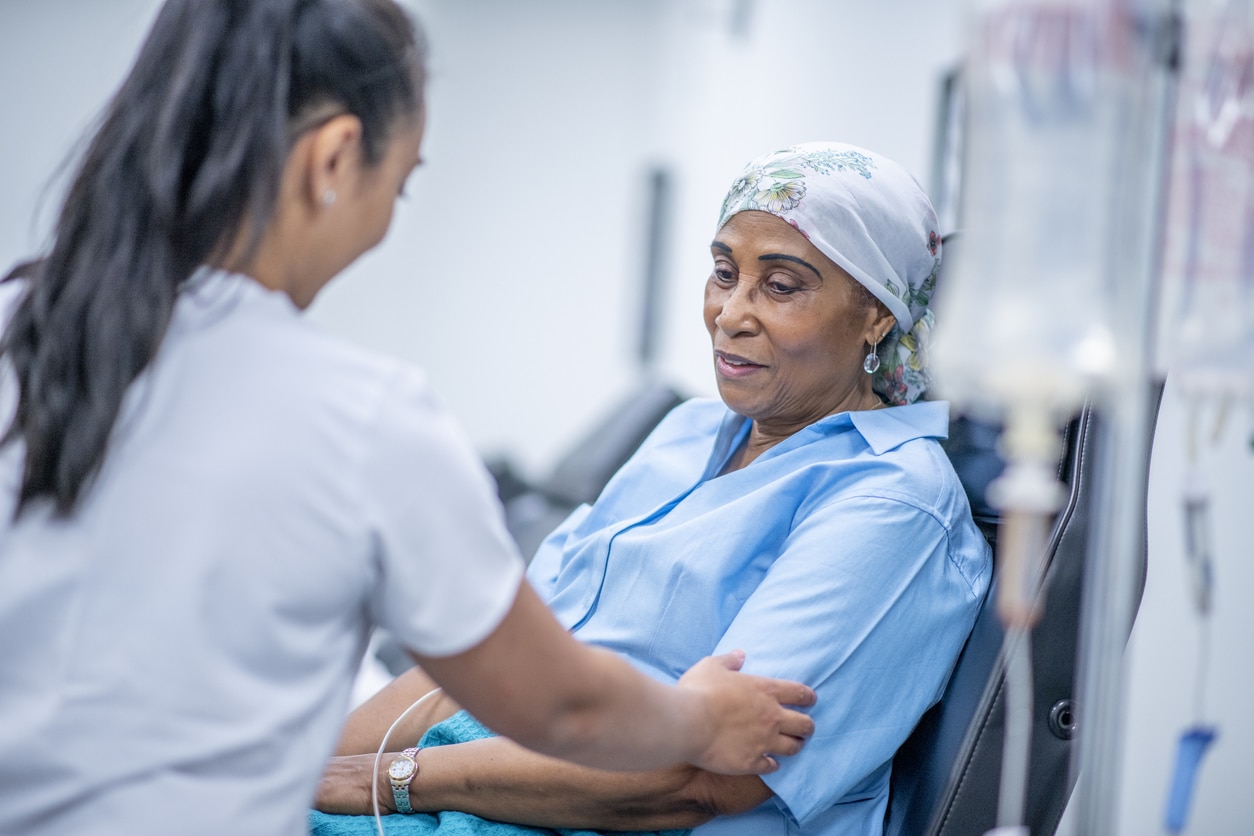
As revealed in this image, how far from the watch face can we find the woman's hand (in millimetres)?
12

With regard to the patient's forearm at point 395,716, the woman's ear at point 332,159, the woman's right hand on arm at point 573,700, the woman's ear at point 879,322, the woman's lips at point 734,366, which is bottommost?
the patient's forearm at point 395,716

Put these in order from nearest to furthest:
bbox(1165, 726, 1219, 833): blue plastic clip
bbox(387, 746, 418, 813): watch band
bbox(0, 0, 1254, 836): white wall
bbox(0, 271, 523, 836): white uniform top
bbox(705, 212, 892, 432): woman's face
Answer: bbox(0, 271, 523, 836): white uniform top, bbox(1165, 726, 1219, 833): blue plastic clip, bbox(387, 746, 418, 813): watch band, bbox(705, 212, 892, 432): woman's face, bbox(0, 0, 1254, 836): white wall

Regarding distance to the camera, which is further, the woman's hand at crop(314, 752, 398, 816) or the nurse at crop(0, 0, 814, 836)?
the woman's hand at crop(314, 752, 398, 816)

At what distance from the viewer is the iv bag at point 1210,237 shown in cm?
83

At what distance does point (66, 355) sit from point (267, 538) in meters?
0.20

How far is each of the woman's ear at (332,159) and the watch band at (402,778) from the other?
754mm

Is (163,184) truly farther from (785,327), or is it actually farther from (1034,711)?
(1034,711)

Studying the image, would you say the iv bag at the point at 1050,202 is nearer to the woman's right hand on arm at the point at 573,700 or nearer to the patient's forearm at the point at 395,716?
the woman's right hand on arm at the point at 573,700

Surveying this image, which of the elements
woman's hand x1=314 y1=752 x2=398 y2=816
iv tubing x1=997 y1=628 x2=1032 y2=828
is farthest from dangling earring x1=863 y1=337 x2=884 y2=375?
woman's hand x1=314 y1=752 x2=398 y2=816

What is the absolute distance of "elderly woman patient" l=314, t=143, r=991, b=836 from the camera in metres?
1.22

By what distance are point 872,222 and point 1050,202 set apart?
24.5 inches

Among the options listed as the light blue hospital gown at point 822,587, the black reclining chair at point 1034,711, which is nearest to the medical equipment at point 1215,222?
the black reclining chair at point 1034,711

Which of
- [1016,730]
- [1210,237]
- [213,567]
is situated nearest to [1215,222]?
[1210,237]

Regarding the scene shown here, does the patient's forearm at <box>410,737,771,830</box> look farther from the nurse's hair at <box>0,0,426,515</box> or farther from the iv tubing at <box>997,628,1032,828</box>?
the nurse's hair at <box>0,0,426,515</box>
